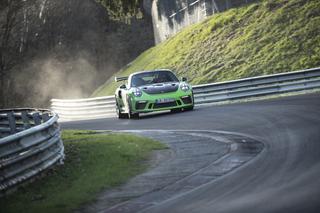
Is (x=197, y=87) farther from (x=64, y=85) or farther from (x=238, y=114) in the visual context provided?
(x=64, y=85)

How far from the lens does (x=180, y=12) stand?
136 ft

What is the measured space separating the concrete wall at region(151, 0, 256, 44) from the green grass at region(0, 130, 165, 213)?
75.3 feet

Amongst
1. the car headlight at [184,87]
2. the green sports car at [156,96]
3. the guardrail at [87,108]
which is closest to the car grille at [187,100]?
the green sports car at [156,96]

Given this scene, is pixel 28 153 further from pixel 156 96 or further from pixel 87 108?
pixel 87 108

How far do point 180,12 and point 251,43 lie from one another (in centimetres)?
1323

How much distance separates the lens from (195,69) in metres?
30.7

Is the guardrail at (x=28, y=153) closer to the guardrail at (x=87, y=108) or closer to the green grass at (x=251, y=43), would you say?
the green grass at (x=251, y=43)

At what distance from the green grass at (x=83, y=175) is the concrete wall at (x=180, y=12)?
23.0m

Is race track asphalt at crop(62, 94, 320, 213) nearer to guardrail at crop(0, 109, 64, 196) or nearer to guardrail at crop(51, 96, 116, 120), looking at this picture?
guardrail at crop(0, 109, 64, 196)

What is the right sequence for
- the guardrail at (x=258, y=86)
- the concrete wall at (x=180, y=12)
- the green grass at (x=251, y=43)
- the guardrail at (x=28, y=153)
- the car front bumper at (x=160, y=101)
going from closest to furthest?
the guardrail at (x=28, y=153)
the car front bumper at (x=160, y=101)
the guardrail at (x=258, y=86)
the green grass at (x=251, y=43)
the concrete wall at (x=180, y=12)

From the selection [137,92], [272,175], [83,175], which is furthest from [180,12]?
[272,175]

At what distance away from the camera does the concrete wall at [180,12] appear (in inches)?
1387

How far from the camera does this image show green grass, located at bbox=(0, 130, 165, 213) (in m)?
7.73

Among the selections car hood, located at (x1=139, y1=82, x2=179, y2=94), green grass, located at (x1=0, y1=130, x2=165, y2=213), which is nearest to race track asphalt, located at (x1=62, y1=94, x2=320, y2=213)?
green grass, located at (x1=0, y1=130, x2=165, y2=213)
